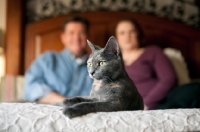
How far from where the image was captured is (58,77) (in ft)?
5.29

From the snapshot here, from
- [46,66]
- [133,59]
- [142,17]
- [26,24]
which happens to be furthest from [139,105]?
[26,24]

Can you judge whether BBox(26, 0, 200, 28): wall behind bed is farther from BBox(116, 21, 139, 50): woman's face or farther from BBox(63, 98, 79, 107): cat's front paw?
BBox(63, 98, 79, 107): cat's front paw

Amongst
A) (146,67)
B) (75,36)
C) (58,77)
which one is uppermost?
(75,36)

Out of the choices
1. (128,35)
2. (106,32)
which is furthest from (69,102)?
(106,32)

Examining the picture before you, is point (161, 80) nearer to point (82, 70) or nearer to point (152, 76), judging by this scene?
point (152, 76)

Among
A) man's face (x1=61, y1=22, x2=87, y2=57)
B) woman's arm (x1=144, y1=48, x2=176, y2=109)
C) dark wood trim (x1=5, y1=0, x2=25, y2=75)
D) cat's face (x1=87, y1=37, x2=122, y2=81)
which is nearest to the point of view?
cat's face (x1=87, y1=37, x2=122, y2=81)

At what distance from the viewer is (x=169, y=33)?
2.02 metres

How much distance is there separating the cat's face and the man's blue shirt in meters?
0.78

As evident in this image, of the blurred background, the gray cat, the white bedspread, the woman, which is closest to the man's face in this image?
the woman

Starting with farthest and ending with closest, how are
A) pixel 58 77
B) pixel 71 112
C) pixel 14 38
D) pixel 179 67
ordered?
1. pixel 14 38
2. pixel 179 67
3. pixel 58 77
4. pixel 71 112

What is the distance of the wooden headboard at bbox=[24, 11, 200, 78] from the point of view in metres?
1.98

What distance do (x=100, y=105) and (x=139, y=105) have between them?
173 mm

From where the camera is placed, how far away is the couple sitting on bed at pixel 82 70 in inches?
57.9

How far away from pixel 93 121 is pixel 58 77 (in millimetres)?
974
